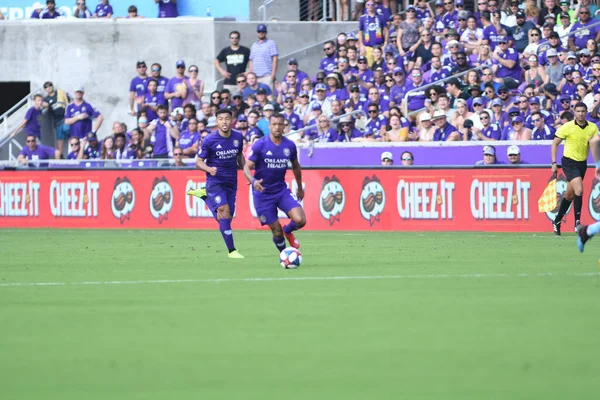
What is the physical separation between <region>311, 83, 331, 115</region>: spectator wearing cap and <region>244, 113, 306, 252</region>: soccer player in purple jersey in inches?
427

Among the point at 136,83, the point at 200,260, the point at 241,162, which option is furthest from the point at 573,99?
the point at 136,83

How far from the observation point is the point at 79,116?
30.8 metres

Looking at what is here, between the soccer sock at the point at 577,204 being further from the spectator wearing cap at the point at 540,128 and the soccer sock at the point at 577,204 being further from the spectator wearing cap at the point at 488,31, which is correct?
the spectator wearing cap at the point at 488,31

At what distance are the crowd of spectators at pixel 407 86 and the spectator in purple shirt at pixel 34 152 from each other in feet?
1.76

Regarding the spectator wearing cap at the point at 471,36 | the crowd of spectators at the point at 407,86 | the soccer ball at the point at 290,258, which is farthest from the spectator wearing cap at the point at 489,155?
the soccer ball at the point at 290,258

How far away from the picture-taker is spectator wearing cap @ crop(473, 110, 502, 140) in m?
23.1

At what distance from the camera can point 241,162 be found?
57.1 feet

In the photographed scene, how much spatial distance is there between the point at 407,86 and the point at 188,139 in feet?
16.3

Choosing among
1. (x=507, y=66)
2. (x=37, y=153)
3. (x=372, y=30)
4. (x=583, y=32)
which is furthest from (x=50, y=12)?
(x=583, y=32)

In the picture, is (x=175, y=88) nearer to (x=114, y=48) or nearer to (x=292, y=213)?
(x=114, y=48)

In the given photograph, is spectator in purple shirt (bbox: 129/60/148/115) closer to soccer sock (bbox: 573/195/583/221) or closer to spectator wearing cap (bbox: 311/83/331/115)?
spectator wearing cap (bbox: 311/83/331/115)

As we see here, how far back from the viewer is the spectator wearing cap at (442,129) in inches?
936

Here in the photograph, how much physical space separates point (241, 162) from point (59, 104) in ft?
52.6

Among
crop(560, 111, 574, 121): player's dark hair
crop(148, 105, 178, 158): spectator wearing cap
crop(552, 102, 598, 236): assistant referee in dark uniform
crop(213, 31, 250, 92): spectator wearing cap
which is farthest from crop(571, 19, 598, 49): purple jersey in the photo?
crop(148, 105, 178, 158): spectator wearing cap
